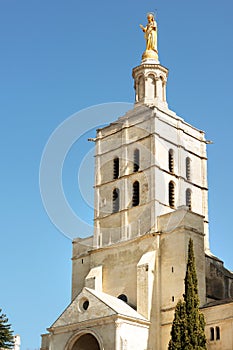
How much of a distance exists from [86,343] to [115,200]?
10.2 meters

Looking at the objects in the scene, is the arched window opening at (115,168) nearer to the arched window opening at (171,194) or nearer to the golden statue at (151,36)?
the arched window opening at (171,194)

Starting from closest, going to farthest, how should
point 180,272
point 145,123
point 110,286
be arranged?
point 180,272, point 110,286, point 145,123

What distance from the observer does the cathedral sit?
39.5 meters

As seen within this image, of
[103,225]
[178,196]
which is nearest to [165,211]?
[178,196]

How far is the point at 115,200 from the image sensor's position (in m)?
Result: 47.1

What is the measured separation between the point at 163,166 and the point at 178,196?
226 centimetres

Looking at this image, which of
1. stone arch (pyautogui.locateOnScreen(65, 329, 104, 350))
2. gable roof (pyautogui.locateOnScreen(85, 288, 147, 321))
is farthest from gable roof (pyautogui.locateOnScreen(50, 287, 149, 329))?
stone arch (pyautogui.locateOnScreen(65, 329, 104, 350))

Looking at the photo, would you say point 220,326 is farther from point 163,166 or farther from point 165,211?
point 163,166

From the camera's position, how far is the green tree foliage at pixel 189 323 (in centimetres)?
3531

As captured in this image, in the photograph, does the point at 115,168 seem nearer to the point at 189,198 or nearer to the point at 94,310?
the point at 189,198

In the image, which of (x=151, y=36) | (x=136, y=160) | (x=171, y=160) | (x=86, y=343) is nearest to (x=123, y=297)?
(x=86, y=343)

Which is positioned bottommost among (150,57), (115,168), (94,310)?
(94,310)

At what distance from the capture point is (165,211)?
4447 centimetres

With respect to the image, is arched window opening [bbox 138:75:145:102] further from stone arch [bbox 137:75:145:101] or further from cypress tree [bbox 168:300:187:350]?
cypress tree [bbox 168:300:187:350]
